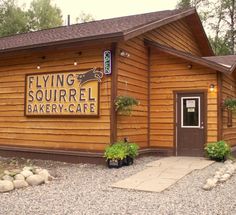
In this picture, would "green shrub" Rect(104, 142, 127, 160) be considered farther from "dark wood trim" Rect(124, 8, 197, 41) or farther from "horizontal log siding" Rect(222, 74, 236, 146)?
"horizontal log siding" Rect(222, 74, 236, 146)

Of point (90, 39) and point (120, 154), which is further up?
point (90, 39)

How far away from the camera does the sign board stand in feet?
32.4

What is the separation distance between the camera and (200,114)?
10.7 m

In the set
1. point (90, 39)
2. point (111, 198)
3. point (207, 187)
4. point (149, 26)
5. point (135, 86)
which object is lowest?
point (111, 198)

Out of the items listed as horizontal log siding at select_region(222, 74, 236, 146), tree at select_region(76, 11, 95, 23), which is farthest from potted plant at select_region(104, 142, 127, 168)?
tree at select_region(76, 11, 95, 23)

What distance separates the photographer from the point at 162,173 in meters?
8.18

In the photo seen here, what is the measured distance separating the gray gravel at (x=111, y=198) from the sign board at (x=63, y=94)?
242 centimetres

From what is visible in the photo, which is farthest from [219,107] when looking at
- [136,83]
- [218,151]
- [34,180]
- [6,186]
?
[6,186]

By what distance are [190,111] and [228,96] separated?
157 centimetres

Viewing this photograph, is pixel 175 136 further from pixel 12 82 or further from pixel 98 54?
pixel 12 82

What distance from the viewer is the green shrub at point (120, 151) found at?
899 cm

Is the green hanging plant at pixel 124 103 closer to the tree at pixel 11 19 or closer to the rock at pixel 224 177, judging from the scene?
the rock at pixel 224 177

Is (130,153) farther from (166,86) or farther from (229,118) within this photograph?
(229,118)

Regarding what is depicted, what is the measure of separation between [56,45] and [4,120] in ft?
11.4
